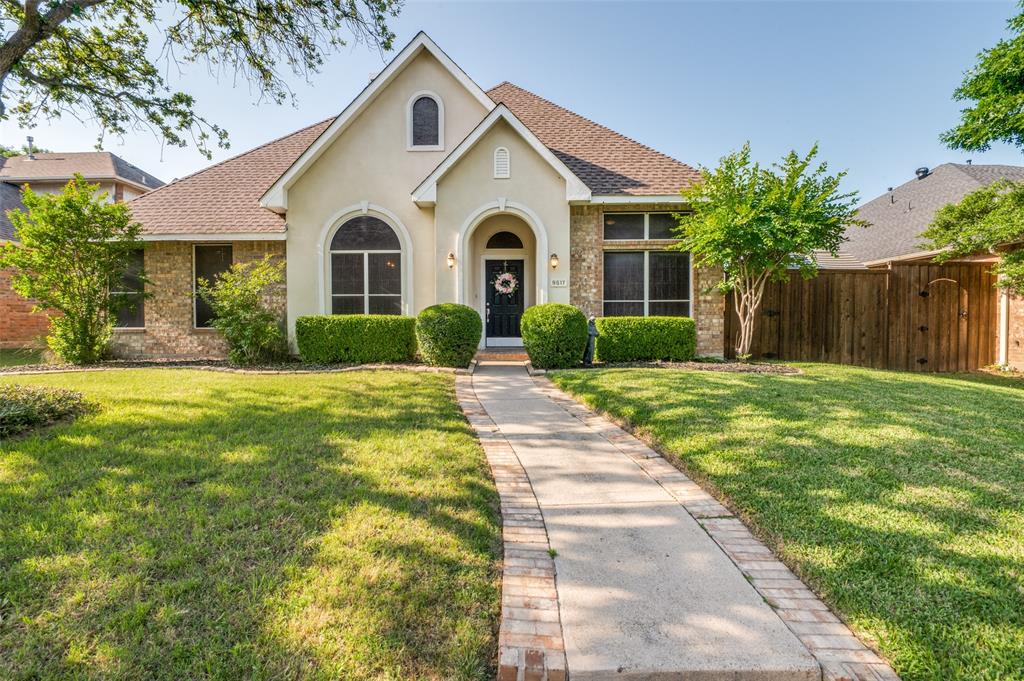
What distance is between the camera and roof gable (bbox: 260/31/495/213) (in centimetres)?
1132

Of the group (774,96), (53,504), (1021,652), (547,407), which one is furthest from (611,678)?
(774,96)

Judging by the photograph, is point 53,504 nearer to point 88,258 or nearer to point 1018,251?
point 88,258

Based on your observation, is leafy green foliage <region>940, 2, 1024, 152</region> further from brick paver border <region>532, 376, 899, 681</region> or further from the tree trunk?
A: brick paver border <region>532, 376, 899, 681</region>

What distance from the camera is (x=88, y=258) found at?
997 cm

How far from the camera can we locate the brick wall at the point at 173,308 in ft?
40.0

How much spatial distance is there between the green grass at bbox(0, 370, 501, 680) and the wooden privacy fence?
32.8ft

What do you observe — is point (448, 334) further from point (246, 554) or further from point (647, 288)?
point (246, 554)

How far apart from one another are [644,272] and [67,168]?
35195mm

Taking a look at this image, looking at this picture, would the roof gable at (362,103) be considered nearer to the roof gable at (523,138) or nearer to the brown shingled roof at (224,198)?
the brown shingled roof at (224,198)

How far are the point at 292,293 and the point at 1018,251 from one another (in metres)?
16.3

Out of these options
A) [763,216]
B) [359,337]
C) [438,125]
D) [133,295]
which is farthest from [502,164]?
[133,295]

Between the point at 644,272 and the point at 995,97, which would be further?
the point at 644,272

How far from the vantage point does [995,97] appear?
9.51 metres

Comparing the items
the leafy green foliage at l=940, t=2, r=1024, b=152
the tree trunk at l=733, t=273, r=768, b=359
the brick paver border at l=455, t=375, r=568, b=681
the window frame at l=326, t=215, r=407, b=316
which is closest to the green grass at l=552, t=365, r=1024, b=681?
the brick paver border at l=455, t=375, r=568, b=681
